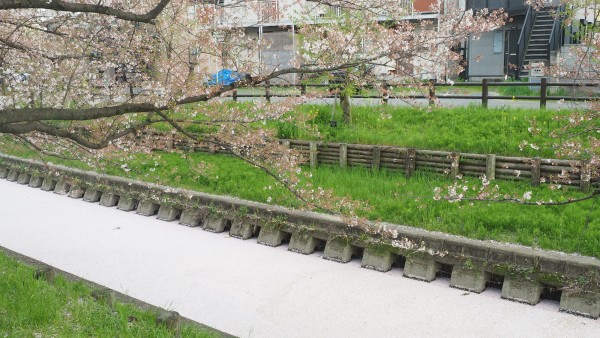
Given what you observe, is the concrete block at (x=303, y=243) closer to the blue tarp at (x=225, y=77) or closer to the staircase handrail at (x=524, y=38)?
the blue tarp at (x=225, y=77)

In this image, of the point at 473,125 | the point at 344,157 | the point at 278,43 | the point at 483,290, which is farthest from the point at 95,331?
the point at 278,43

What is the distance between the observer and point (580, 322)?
20.2 ft

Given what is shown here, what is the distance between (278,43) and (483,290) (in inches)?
535

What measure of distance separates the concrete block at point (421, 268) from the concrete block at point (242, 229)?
282cm

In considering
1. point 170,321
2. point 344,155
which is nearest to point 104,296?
point 170,321

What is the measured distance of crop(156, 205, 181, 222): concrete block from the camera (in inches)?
425

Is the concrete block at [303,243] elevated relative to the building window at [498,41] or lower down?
lower down

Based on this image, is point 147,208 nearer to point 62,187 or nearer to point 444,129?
point 62,187

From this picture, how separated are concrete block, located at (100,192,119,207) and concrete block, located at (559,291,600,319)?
8.81 meters

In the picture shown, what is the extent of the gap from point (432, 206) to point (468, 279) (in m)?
1.51

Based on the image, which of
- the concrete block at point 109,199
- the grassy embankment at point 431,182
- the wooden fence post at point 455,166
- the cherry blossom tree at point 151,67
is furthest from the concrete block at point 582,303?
the concrete block at point 109,199

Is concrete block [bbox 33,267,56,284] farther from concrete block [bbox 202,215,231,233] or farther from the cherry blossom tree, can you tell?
concrete block [bbox 202,215,231,233]

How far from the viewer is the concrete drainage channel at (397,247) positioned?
6.47 meters

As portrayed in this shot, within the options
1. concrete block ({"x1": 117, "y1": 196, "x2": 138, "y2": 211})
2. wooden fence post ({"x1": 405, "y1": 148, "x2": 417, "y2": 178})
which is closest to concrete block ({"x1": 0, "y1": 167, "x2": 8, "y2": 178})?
concrete block ({"x1": 117, "y1": 196, "x2": 138, "y2": 211})
